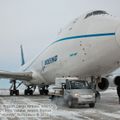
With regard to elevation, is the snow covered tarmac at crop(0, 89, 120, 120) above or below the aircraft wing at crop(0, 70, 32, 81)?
below

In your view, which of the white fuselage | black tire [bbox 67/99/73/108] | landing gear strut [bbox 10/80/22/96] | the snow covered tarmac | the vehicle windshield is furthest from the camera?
landing gear strut [bbox 10/80/22/96]

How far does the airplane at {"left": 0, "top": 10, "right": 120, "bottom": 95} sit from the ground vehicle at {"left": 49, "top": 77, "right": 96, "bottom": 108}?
233cm

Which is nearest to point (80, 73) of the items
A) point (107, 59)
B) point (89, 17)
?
point (107, 59)

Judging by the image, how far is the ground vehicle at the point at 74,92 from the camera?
539 inches

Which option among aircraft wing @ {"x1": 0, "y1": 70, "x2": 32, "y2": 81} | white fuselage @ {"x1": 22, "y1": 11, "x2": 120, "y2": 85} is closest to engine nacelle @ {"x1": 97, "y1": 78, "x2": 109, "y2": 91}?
white fuselage @ {"x1": 22, "y1": 11, "x2": 120, "y2": 85}

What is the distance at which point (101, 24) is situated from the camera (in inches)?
671

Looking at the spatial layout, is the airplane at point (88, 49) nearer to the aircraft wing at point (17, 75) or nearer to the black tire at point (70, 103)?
the aircraft wing at point (17, 75)

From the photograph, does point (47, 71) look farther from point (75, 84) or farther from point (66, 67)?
point (75, 84)

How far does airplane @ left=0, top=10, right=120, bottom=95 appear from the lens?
1633cm

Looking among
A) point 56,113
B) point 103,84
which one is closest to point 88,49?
point 103,84

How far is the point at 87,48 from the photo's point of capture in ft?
56.6

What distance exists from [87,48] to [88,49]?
0.10 meters

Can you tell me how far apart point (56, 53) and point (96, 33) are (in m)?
4.67

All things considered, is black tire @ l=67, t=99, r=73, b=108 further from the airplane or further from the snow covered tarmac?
the airplane
